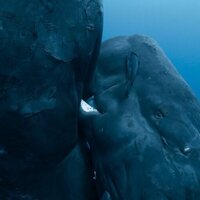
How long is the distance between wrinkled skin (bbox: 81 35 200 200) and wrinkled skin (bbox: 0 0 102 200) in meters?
0.17

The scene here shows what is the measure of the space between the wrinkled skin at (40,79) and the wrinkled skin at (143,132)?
17 cm

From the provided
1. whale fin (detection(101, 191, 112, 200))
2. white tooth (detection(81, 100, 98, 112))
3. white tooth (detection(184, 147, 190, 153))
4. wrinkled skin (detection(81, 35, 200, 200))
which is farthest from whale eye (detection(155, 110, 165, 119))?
whale fin (detection(101, 191, 112, 200))

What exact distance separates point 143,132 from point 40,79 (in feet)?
2.09

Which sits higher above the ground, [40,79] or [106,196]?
[40,79]

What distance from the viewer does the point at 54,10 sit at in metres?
1.52

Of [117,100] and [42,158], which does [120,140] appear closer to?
[117,100]

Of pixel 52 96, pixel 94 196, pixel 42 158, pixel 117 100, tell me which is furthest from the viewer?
pixel 94 196

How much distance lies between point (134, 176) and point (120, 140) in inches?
8.0

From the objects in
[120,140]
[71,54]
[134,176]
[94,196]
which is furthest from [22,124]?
[94,196]

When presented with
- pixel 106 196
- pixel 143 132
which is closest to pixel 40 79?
pixel 143 132

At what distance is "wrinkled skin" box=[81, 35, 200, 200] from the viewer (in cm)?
180

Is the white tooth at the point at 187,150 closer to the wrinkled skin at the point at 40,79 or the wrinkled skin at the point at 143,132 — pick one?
the wrinkled skin at the point at 143,132

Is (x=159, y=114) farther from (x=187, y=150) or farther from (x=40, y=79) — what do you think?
(x=40, y=79)

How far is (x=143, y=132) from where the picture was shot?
184cm
